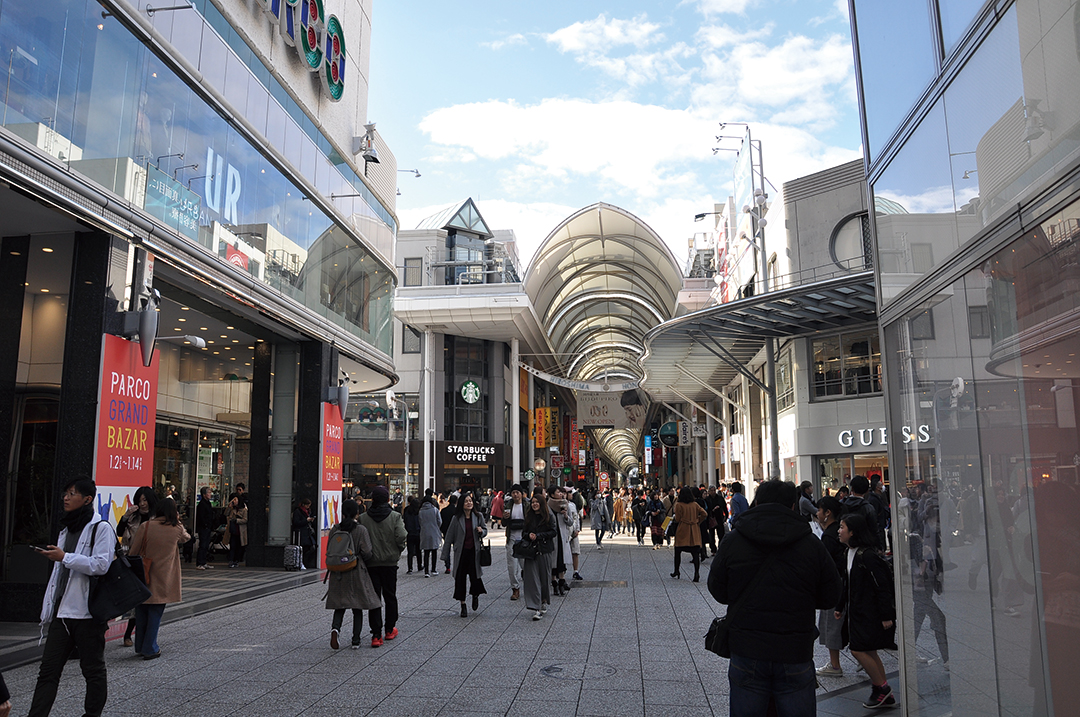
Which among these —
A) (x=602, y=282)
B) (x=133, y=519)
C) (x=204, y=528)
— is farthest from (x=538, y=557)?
(x=602, y=282)

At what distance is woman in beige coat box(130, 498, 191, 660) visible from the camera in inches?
297

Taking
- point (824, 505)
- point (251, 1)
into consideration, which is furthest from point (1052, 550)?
point (251, 1)

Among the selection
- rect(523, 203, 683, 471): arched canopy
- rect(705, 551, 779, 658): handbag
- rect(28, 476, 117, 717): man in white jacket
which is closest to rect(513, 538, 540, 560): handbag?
rect(28, 476, 117, 717): man in white jacket

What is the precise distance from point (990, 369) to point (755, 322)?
63.1 ft

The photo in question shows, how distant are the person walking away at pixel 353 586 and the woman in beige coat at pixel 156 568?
1520 millimetres

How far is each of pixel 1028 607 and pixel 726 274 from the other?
34388mm

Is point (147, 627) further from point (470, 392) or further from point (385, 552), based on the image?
point (470, 392)

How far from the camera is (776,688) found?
3.69 meters

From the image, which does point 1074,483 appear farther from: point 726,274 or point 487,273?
point 487,273

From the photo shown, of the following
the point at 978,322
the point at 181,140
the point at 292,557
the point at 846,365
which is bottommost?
the point at 292,557

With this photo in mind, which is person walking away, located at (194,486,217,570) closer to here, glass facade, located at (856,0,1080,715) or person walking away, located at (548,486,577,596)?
person walking away, located at (548,486,577,596)

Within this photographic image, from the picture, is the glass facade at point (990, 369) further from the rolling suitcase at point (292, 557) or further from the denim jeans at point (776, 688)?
the rolling suitcase at point (292, 557)

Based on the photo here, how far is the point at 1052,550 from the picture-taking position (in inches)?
132

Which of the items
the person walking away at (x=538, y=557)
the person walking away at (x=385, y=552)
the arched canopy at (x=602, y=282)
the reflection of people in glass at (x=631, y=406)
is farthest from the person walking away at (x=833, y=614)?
the reflection of people in glass at (x=631, y=406)
